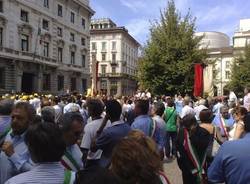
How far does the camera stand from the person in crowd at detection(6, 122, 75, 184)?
290 cm

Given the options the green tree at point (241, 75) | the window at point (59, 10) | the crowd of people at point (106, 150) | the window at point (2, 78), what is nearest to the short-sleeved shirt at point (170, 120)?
the crowd of people at point (106, 150)

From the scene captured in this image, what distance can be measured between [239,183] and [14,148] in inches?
81.6

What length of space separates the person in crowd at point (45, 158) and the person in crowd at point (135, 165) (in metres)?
0.48

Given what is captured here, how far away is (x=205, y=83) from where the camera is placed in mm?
18359

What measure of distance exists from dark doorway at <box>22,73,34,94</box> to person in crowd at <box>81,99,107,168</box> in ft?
129

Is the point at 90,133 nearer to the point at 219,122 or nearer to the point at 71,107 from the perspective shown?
the point at 219,122

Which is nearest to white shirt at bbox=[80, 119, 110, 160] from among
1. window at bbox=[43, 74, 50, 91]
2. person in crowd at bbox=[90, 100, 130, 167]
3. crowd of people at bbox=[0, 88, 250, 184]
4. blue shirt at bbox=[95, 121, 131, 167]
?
crowd of people at bbox=[0, 88, 250, 184]

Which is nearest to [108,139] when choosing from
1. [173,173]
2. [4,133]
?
[4,133]

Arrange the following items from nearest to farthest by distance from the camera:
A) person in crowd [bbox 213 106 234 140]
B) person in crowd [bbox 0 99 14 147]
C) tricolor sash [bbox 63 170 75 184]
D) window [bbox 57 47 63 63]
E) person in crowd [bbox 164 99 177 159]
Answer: tricolor sash [bbox 63 170 75 184] < person in crowd [bbox 0 99 14 147] < person in crowd [bbox 213 106 234 140] < person in crowd [bbox 164 99 177 159] < window [bbox 57 47 63 63]

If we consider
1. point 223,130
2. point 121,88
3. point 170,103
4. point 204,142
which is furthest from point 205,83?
point 121,88

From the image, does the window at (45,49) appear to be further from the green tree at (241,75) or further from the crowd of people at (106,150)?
the crowd of people at (106,150)

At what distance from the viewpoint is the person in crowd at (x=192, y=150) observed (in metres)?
6.48

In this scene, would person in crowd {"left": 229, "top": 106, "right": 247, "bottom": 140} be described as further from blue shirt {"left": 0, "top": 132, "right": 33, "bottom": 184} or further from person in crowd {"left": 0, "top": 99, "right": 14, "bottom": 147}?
blue shirt {"left": 0, "top": 132, "right": 33, "bottom": 184}

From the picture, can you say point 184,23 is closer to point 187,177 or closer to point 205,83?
point 205,83
